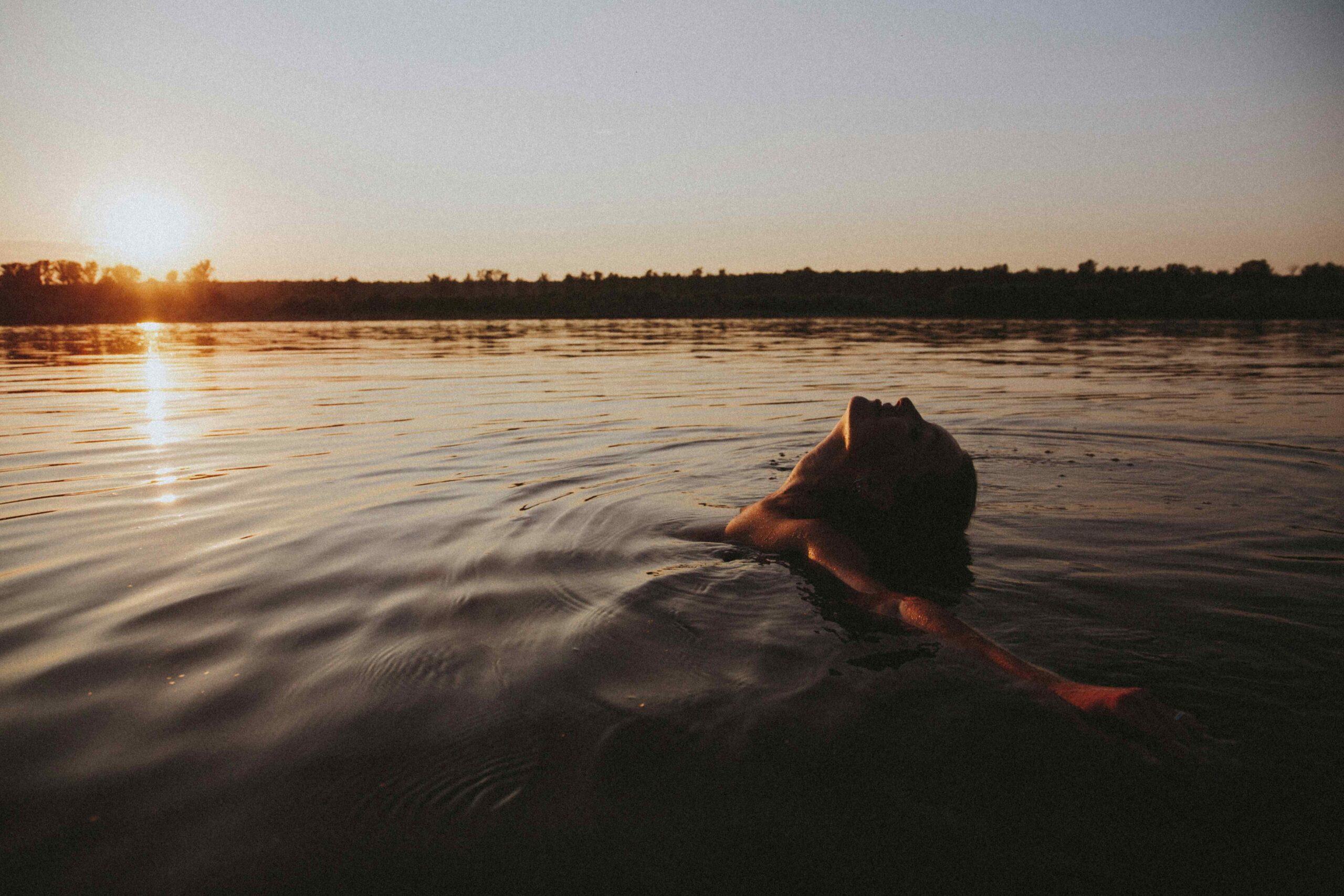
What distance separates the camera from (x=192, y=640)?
2.89m

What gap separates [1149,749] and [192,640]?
325 cm

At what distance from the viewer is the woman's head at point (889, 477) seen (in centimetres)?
355

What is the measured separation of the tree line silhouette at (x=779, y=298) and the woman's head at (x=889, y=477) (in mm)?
43302

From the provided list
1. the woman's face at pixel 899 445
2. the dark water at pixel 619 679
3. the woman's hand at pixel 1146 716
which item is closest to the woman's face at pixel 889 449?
the woman's face at pixel 899 445

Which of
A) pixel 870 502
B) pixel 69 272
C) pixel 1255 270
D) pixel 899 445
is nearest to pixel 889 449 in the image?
pixel 899 445

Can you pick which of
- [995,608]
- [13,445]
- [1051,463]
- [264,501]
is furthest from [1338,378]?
[13,445]

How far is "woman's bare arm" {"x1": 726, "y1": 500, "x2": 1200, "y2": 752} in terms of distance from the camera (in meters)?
2.04

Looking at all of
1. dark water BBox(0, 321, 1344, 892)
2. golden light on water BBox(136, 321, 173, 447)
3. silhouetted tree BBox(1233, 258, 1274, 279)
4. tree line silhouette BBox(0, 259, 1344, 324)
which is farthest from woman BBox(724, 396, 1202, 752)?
silhouetted tree BBox(1233, 258, 1274, 279)

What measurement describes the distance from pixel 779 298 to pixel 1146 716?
54667mm

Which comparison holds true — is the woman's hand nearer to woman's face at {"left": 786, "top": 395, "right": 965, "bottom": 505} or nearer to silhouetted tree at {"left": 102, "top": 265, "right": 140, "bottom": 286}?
woman's face at {"left": 786, "top": 395, "right": 965, "bottom": 505}

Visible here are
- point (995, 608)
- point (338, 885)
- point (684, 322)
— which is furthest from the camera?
point (684, 322)

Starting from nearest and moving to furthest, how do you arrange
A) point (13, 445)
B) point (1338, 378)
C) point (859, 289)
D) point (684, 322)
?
point (13, 445) < point (1338, 378) < point (684, 322) < point (859, 289)

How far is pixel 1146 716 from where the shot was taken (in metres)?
2.02

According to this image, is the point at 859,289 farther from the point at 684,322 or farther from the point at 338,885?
the point at 338,885
